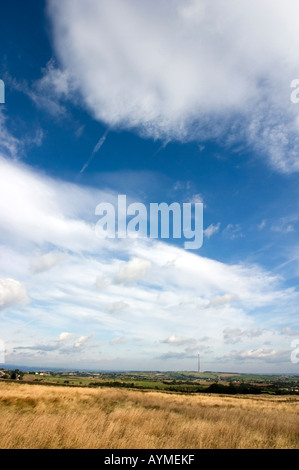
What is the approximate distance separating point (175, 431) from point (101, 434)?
2.92 metres

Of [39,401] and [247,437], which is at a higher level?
[247,437]

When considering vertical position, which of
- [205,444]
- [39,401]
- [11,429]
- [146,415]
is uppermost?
[11,429]

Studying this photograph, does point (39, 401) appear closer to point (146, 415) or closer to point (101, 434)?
point (146, 415)

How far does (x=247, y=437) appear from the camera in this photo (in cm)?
993

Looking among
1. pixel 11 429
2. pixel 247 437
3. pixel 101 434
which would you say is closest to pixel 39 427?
pixel 11 429

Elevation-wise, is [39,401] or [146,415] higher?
[146,415]

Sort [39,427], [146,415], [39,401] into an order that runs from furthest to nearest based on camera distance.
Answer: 1. [39,401]
2. [146,415]
3. [39,427]

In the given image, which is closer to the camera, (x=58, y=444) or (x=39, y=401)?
(x=58, y=444)
